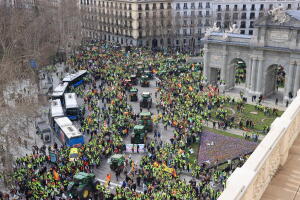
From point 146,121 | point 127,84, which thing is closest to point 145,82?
point 127,84

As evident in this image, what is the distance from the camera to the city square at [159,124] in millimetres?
25219

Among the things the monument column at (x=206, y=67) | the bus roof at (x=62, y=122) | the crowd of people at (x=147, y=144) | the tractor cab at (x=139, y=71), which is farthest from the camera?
the tractor cab at (x=139, y=71)

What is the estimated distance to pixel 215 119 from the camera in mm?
41844

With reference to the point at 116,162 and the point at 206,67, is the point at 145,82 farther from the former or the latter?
Result: the point at 116,162

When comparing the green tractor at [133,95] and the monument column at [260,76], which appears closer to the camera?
the monument column at [260,76]

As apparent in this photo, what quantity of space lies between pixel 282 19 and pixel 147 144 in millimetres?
24271

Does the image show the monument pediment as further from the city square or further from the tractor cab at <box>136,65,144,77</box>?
the tractor cab at <box>136,65,144,77</box>

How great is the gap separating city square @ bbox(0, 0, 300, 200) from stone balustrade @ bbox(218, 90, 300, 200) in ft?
0.08

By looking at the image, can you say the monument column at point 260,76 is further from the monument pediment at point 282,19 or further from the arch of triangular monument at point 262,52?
the monument pediment at point 282,19

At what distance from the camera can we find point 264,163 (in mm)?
6988

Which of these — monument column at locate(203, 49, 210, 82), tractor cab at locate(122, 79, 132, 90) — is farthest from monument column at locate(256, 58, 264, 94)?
tractor cab at locate(122, 79, 132, 90)

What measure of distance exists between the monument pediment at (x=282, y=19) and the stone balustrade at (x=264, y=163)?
125 ft

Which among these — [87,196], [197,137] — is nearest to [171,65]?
[197,137]

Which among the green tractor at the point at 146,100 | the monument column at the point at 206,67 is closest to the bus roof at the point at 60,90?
the green tractor at the point at 146,100
